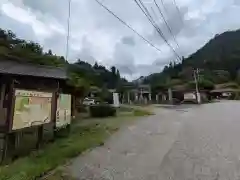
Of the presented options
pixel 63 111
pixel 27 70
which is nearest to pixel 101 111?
pixel 27 70

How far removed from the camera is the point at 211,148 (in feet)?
31.7

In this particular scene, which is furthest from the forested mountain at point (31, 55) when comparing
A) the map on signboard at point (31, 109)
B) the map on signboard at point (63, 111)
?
the map on signboard at point (31, 109)

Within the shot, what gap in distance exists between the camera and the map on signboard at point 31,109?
26.6ft

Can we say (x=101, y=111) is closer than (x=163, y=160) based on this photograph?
No

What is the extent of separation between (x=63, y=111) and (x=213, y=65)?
89399 mm

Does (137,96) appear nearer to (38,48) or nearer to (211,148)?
(38,48)

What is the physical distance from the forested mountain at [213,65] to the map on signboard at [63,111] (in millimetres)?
71667

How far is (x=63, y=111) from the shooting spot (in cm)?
1260

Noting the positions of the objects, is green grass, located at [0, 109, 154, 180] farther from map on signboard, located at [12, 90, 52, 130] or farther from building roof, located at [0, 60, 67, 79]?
building roof, located at [0, 60, 67, 79]

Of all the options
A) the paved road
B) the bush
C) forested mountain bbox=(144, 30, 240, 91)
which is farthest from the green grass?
forested mountain bbox=(144, 30, 240, 91)

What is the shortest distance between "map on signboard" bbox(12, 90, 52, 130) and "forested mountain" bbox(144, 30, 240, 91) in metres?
75.0

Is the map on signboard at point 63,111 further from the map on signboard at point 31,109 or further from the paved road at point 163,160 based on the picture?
the paved road at point 163,160

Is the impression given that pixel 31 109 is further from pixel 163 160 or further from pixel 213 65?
pixel 213 65

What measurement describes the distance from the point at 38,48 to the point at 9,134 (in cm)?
2629
